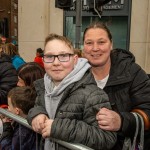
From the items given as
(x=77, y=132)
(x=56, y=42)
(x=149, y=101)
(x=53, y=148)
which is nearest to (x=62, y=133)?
(x=77, y=132)

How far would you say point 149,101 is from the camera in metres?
2.21

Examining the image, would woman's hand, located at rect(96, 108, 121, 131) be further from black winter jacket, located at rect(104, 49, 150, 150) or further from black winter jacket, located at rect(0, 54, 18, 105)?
black winter jacket, located at rect(0, 54, 18, 105)

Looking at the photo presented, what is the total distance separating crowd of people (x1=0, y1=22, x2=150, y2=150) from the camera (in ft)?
5.99

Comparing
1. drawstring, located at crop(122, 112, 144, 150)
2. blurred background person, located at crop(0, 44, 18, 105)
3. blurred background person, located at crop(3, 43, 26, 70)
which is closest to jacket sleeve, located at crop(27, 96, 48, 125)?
drawstring, located at crop(122, 112, 144, 150)

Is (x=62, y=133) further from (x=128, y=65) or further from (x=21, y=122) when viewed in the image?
(x=128, y=65)

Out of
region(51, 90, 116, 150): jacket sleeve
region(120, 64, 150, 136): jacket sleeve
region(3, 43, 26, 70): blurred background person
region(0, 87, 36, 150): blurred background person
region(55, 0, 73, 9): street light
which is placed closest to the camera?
region(51, 90, 116, 150): jacket sleeve

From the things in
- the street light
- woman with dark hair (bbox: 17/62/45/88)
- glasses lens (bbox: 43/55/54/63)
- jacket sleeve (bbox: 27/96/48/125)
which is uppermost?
the street light

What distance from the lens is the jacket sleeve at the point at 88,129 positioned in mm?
Result: 1795

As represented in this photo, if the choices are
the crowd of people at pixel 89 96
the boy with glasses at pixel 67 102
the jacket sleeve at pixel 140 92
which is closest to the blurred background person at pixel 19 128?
the crowd of people at pixel 89 96

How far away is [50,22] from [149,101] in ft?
26.5

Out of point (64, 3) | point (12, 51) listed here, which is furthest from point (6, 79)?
point (64, 3)

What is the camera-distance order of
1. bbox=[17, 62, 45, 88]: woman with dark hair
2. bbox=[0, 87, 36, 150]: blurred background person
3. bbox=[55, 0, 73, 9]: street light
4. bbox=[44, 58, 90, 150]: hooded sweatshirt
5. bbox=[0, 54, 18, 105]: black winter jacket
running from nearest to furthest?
bbox=[44, 58, 90, 150]: hooded sweatshirt, bbox=[0, 87, 36, 150]: blurred background person, bbox=[17, 62, 45, 88]: woman with dark hair, bbox=[0, 54, 18, 105]: black winter jacket, bbox=[55, 0, 73, 9]: street light

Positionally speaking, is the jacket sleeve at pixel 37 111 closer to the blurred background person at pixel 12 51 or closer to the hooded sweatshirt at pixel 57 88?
the hooded sweatshirt at pixel 57 88

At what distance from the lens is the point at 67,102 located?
6.37ft
